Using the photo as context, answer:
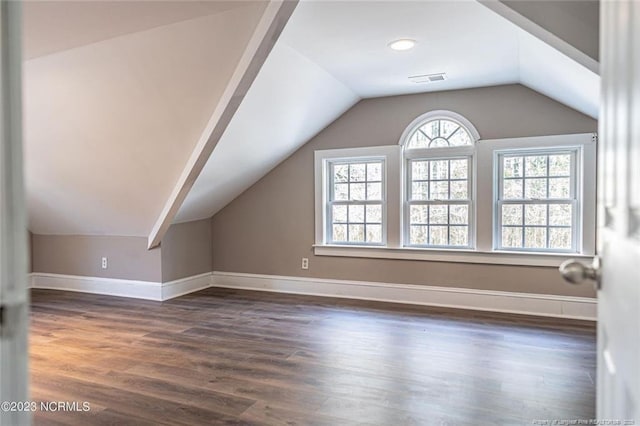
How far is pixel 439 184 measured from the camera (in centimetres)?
467

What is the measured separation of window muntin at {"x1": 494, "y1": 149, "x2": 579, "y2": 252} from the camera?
416 centimetres

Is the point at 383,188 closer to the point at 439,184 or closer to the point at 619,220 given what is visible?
the point at 439,184

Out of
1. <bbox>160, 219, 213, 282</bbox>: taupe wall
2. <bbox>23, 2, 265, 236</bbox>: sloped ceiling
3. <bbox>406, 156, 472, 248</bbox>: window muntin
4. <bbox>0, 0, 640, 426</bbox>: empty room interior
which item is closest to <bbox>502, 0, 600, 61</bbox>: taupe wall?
<bbox>0, 0, 640, 426</bbox>: empty room interior

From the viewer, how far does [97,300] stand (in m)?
5.03

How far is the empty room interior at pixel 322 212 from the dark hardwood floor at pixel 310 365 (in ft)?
0.08

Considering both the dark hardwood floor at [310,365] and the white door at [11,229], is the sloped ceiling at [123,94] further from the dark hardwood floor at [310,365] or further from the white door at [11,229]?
the white door at [11,229]

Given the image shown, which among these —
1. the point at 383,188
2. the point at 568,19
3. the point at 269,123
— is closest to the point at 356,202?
the point at 383,188

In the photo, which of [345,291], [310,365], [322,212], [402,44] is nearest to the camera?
[310,365]

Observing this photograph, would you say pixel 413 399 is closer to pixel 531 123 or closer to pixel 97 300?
pixel 531 123

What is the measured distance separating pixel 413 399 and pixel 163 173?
2937mm

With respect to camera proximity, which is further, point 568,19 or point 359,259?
point 359,259

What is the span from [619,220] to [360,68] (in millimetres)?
3311

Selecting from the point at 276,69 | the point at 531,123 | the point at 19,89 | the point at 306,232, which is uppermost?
the point at 276,69

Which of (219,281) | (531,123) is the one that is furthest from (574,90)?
(219,281)
